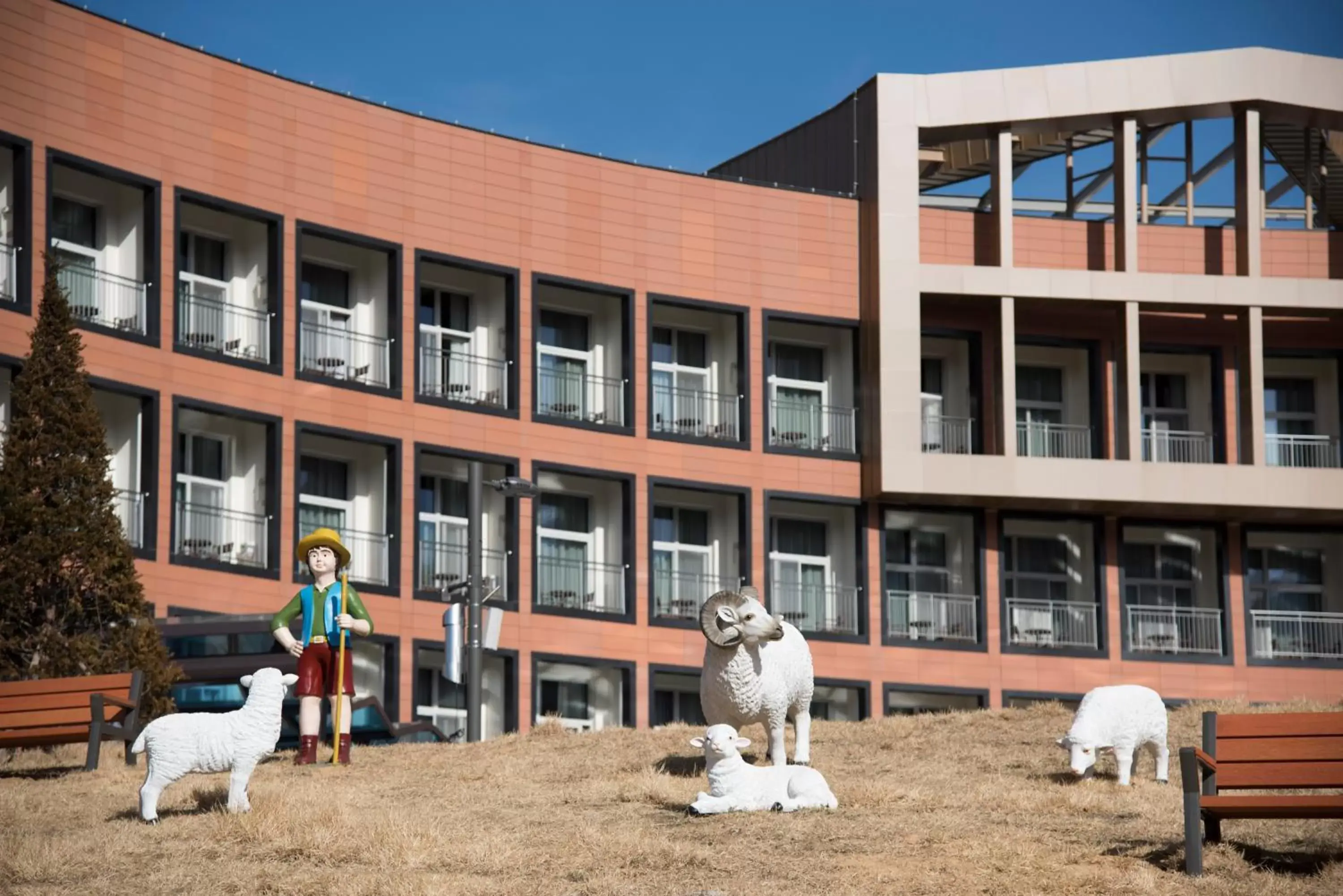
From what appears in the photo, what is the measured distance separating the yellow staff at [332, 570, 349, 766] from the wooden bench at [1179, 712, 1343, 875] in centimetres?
970

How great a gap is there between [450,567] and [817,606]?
7914 mm

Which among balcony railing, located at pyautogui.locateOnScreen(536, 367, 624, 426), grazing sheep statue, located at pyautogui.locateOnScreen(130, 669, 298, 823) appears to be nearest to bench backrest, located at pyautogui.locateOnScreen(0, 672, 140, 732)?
grazing sheep statue, located at pyautogui.locateOnScreen(130, 669, 298, 823)

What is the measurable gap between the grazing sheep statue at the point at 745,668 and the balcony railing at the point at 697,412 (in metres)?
24.9

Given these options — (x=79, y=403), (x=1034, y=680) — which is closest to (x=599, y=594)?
(x=1034, y=680)

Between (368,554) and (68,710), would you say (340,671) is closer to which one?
(68,710)

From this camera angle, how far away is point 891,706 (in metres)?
46.9

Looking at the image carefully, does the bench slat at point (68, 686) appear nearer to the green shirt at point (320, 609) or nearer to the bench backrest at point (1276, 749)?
the green shirt at point (320, 609)

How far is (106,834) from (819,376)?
106 feet

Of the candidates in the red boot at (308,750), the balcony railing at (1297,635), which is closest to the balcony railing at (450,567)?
the balcony railing at (1297,635)

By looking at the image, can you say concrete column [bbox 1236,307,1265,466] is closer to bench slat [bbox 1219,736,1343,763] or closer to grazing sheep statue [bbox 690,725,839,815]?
grazing sheep statue [bbox 690,725,839,815]

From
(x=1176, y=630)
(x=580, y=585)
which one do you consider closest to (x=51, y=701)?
(x=580, y=585)

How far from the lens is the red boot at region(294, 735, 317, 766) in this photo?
2366 cm

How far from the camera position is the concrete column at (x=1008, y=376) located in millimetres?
46031

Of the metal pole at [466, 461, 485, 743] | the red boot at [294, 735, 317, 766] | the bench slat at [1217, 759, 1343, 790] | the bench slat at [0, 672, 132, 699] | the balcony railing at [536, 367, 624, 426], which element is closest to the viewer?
the bench slat at [1217, 759, 1343, 790]
